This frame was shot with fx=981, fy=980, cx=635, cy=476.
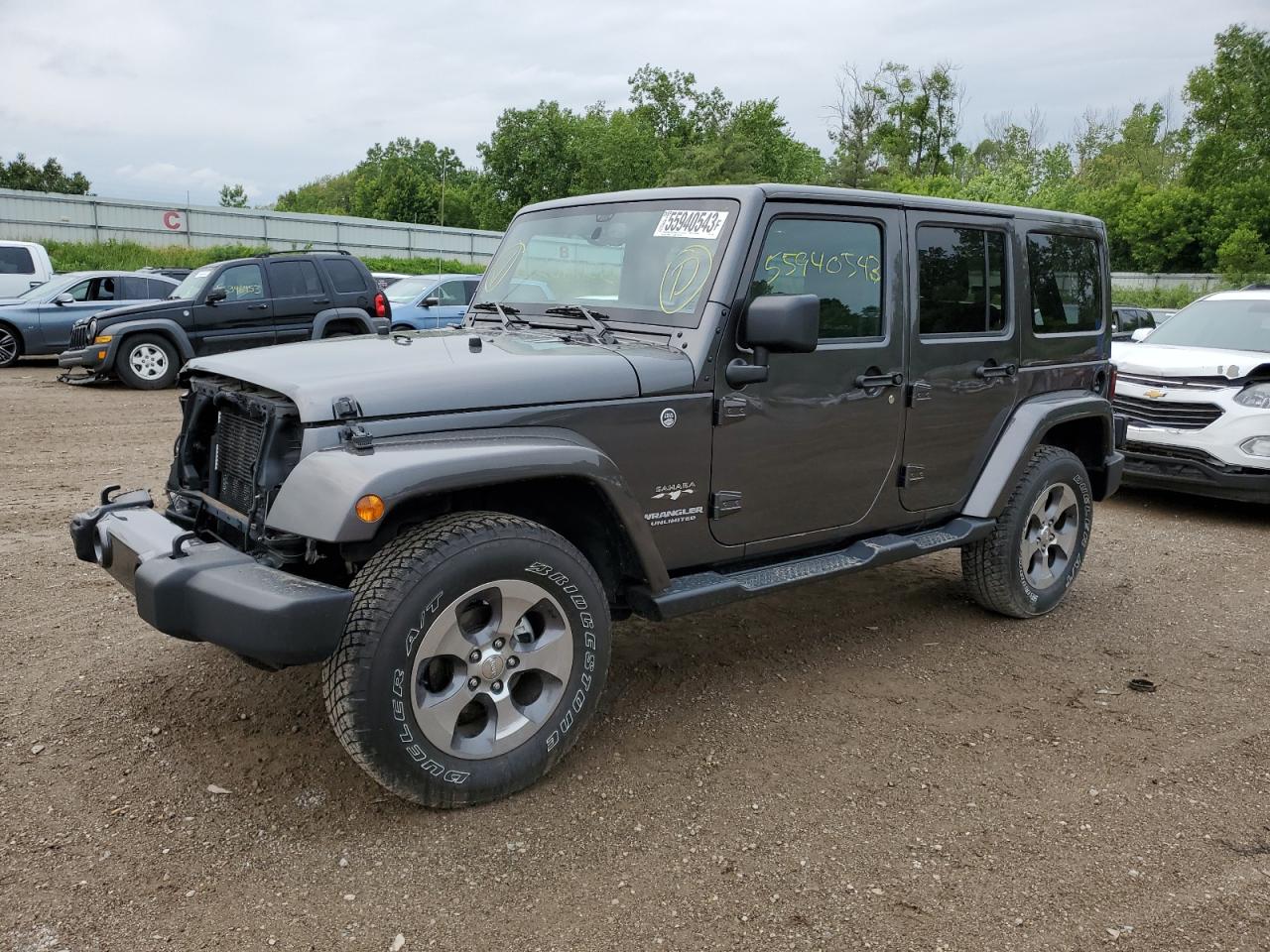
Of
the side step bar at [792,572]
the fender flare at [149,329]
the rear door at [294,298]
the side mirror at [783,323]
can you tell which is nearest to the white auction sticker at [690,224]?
the side mirror at [783,323]

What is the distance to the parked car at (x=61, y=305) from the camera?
14.9 meters

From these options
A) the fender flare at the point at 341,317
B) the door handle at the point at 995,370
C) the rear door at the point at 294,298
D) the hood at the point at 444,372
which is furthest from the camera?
the rear door at the point at 294,298

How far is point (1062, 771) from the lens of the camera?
3488 mm

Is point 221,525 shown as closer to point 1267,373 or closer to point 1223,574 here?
point 1223,574

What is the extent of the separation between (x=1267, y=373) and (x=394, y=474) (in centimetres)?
721

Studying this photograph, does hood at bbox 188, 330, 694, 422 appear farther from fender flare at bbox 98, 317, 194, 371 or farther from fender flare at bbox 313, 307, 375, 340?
fender flare at bbox 98, 317, 194, 371

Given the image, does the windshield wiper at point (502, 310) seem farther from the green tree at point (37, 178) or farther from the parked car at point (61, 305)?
the green tree at point (37, 178)

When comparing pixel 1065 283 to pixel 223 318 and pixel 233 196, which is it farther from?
pixel 233 196

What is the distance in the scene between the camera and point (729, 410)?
359cm

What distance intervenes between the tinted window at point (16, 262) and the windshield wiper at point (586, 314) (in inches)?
673

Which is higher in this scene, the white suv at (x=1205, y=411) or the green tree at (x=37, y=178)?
the green tree at (x=37, y=178)

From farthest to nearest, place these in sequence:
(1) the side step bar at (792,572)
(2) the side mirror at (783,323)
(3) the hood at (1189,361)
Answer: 1. (3) the hood at (1189,361)
2. (1) the side step bar at (792,572)
3. (2) the side mirror at (783,323)

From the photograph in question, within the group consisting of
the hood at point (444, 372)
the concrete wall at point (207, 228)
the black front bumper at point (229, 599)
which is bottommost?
the black front bumper at point (229, 599)

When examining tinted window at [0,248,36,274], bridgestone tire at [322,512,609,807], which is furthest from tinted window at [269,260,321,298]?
bridgestone tire at [322,512,609,807]
